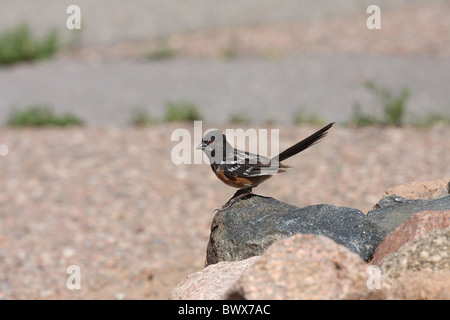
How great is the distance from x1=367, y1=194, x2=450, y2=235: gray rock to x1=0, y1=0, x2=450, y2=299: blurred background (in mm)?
2262

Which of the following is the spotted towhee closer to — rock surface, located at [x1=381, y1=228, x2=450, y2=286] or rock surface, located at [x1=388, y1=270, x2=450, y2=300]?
rock surface, located at [x1=381, y1=228, x2=450, y2=286]

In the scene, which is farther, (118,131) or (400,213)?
(118,131)

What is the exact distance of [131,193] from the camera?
7840mm

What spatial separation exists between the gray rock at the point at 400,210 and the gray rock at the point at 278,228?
9.8 inches

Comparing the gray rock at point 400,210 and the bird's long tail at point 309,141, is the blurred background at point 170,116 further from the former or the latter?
the bird's long tail at point 309,141

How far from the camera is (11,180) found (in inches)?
325

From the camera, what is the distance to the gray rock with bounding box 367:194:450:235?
4090 mm

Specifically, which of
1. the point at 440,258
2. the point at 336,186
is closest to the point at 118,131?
the point at 336,186

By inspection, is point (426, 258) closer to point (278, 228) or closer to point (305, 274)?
point (305, 274)

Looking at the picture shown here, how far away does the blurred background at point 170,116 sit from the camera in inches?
270

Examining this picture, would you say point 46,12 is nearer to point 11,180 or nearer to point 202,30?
point 202,30

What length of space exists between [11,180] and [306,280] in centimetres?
604

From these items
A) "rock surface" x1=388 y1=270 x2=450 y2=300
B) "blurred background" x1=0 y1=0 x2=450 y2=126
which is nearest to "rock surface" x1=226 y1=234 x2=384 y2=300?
"rock surface" x1=388 y1=270 x2=450 y2=300

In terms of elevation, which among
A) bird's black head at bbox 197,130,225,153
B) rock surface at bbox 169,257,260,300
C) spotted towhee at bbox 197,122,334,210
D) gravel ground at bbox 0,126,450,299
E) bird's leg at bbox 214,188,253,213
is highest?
bird's black head at bbox 197,130,225,153
